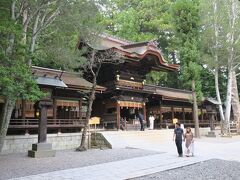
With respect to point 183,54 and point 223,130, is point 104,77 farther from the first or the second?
point 223,130

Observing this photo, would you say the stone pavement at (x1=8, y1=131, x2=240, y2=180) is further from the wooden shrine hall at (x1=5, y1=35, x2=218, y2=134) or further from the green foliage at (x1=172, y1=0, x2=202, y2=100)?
the green foliage at (x1=172, y1=0, x2=202, y2=100)

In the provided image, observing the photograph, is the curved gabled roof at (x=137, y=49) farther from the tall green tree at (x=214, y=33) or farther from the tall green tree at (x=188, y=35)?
the tall green tree at (x=214, y=33)

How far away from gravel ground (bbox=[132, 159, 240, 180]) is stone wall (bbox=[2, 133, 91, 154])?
28.5 feet

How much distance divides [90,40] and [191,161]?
27.4 feet

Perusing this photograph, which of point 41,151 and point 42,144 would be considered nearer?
point 41,151

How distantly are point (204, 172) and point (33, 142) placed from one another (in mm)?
10015

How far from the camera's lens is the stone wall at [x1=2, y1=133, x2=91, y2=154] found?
1609cm

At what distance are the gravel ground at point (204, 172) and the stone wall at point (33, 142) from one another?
28.5ft

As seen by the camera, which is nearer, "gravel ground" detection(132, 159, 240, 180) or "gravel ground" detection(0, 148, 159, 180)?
"gravel ground" detection(132, 159, 240, 180)

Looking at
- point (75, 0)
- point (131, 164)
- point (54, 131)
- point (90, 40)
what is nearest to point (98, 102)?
point (54, 131)

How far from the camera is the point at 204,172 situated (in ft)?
34.5

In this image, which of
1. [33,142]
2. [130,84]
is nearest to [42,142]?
[33,142]

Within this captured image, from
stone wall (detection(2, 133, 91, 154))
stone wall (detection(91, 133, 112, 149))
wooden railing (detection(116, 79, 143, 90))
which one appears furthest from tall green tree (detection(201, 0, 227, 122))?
stone wall (detection(2, 133, 91, 154))

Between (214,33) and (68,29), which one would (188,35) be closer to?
(214,33)
